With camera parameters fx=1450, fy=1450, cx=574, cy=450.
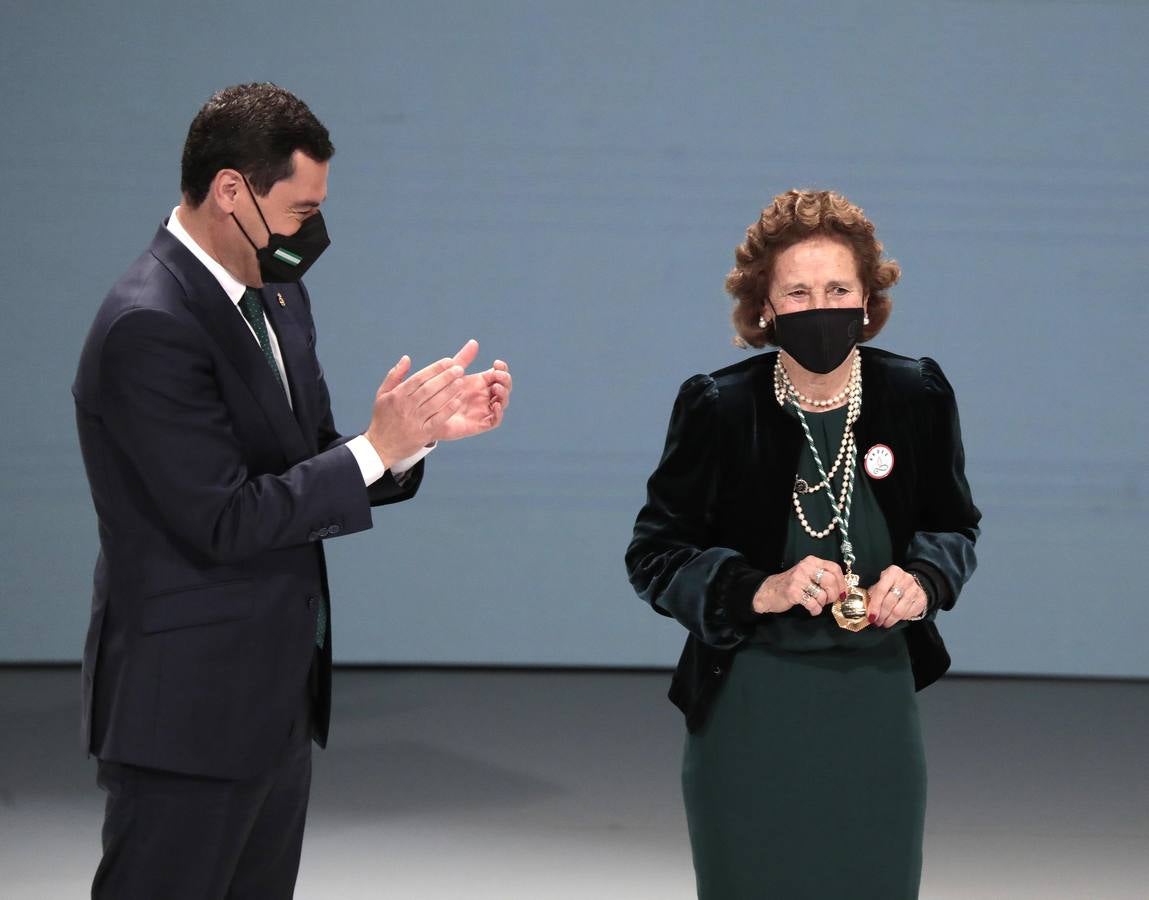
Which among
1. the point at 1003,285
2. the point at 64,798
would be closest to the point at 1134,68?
the point at 1003,285

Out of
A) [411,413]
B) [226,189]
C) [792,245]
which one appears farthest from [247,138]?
[792,245]

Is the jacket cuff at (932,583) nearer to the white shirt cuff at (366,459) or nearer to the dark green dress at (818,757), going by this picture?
the dark green dress at (818,757)

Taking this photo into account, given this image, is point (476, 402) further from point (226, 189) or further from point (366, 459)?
point (226, 189)

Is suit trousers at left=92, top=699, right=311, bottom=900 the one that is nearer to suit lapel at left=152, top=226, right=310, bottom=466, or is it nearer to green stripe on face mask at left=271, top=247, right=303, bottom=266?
suit lapel at left=152, top=226, right=310, bottom=466

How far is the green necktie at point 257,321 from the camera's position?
2023 millimetres

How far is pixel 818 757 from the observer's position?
6.97ft

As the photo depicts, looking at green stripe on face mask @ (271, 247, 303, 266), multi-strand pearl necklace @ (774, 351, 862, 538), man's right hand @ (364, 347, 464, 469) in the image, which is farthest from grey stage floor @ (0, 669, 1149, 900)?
green stripe on face mask @ (271, 247, 303, 266)

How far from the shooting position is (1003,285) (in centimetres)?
548

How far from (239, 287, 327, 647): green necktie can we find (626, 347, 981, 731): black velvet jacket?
477 millimetres

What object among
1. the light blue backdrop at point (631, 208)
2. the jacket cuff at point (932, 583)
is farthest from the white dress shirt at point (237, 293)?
the light blue backdrop at point (631, 208)

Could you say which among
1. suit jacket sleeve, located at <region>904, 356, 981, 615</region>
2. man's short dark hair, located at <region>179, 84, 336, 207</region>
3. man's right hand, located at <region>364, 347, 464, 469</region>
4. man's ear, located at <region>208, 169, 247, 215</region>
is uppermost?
man's short dark hair, located at <region>179, 84, 336, 207</region>

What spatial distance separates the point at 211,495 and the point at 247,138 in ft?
1.59

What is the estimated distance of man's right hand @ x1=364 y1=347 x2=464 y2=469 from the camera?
193cm

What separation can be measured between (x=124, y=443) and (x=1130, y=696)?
15.2 ft
